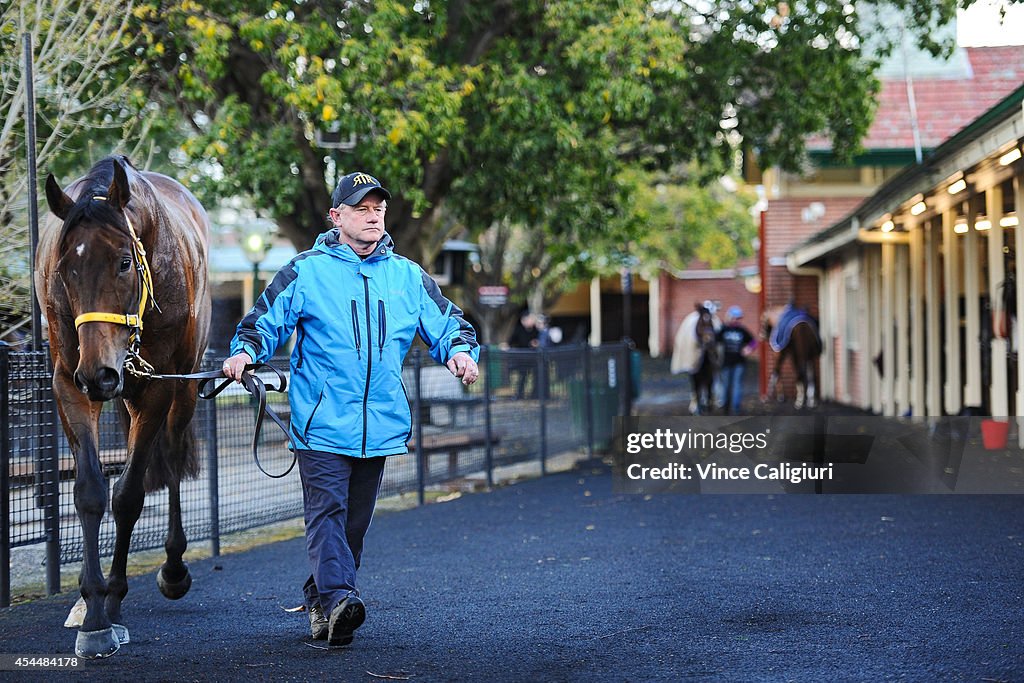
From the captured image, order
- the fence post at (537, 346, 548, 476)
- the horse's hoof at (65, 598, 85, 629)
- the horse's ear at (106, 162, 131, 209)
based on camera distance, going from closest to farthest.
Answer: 1. the horse's ear at (106, 162, 131, 209)
2. the horse's hoof at (65, 598, 85, 629)
3. the fence post at (537, 346, 548, 476)

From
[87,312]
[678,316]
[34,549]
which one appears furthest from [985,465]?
[678,316]

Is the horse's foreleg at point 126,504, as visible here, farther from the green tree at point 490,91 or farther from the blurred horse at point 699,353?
the blurred horse at point 699,353

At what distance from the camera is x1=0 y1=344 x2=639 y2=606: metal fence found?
7.33 meters

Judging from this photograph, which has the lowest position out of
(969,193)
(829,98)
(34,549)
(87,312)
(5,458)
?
(34,549)

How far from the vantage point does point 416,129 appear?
13648 millimetres

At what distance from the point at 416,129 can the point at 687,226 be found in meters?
30.4

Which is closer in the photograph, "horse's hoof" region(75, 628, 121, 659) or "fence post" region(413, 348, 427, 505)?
"horse's hoof" region(75, 628, 121, 659)

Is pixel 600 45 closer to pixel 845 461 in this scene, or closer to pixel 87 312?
pixel 845 461

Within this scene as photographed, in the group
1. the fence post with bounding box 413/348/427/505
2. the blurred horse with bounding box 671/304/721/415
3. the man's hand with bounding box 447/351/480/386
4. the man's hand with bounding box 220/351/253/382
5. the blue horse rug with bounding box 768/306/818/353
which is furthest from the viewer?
the blue horse rug with bounding box 768/306/818/353

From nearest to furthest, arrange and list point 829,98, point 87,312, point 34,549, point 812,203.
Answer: point 87,312, point 34,549, point 829,98, point 812,203

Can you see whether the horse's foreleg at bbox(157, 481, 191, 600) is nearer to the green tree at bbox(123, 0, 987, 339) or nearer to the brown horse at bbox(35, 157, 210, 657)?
the brown horse at bbox(35, 157, 210, 657)

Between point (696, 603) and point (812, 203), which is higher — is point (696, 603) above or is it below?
below

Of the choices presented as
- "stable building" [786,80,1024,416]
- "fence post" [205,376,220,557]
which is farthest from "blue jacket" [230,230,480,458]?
"stable building" [786,80,1024,416]

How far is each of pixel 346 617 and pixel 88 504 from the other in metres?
1.28
